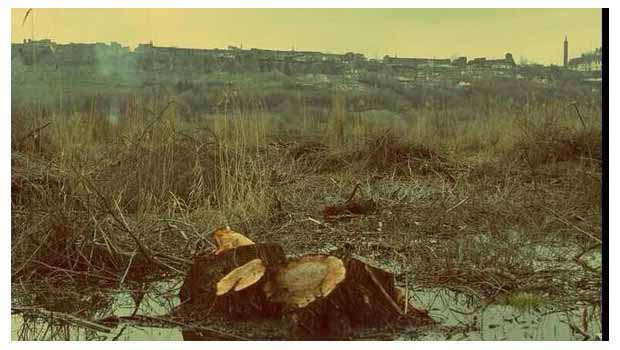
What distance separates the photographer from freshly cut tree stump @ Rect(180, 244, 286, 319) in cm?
402

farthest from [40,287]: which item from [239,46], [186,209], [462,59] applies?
[462,59]

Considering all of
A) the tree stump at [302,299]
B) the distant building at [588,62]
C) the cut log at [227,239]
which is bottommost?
the tree stump at [302,299]

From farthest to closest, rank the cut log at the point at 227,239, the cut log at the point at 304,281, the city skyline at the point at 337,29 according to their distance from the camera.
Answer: the city skyline at the point at 337,29
the cut log at the point at 227,239
the cut log at the point at 304,281

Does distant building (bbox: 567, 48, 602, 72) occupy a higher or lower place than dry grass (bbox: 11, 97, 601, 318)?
higher

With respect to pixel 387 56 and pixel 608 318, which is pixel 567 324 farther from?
pixel 387 56

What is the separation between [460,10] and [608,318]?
167 centimetres

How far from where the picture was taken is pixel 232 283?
4.06 metres

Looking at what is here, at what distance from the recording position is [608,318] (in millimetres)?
4191

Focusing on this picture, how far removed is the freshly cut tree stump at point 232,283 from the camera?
402 cm

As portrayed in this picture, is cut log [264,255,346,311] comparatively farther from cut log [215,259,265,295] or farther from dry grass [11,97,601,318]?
dry grass [11,97,601,318]

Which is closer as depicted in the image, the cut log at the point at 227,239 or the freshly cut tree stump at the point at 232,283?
the freshly cut tree stump at the point at 232,283

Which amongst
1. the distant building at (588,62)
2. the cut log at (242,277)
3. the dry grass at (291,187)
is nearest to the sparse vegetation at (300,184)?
the dry grass at (291,187)

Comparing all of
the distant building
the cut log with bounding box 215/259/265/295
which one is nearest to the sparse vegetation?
the distant building

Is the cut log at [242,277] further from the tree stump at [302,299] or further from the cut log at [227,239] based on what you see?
the cut log at [227,239]
